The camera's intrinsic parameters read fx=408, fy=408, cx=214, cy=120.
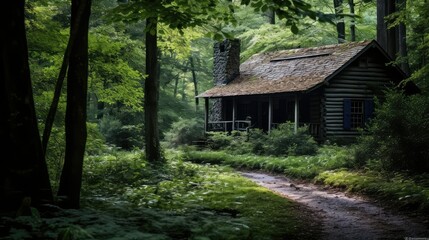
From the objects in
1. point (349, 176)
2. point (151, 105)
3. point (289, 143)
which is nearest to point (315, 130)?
point (289, 143)

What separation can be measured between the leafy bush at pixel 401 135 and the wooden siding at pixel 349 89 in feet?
34.9

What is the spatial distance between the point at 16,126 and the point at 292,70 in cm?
2205

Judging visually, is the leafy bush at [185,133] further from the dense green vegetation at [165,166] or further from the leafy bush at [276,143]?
the dense green vegetation at [165,166]

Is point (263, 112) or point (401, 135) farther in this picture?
point (263, 112)

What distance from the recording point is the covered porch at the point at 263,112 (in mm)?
24016

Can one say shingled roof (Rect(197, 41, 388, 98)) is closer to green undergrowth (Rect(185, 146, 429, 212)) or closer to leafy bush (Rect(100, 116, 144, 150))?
green undergrowth (Rect(185, 146, 429, 212))

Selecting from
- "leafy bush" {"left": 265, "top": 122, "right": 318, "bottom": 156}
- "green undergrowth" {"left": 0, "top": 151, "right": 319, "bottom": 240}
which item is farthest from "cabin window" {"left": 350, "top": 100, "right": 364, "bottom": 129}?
"green undergrowth" {"left": 0, "top": 151, "right": 319, "bottom": 240}

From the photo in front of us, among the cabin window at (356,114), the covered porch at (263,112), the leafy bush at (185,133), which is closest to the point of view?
the cabin window at (356,114)

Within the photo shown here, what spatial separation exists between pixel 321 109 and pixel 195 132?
841cm

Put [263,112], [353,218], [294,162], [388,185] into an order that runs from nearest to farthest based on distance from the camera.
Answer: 1. [353,218]
2. [388,185]
3. [294,162]
4. [263,112]

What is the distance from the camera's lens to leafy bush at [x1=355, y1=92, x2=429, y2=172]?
10.6 m

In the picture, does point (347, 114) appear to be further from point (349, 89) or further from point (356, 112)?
point (349, 89)

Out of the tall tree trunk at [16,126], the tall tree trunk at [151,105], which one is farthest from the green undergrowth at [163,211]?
the tall tree trunk at [151,105]

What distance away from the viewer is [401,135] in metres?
11.0
